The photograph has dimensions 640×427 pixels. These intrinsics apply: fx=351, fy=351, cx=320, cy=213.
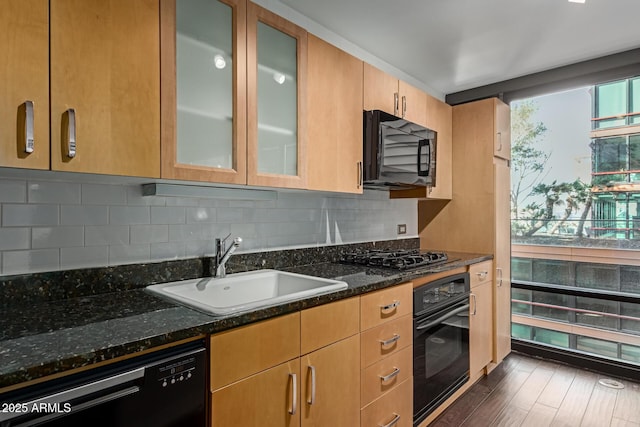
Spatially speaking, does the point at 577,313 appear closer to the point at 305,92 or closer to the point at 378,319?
the point at 378,319

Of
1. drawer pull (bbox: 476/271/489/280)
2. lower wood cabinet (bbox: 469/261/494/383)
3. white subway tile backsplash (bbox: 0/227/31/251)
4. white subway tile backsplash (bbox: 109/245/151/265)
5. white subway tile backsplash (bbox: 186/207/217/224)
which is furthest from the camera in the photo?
drawer pull (bbox: 476/271/489/280)

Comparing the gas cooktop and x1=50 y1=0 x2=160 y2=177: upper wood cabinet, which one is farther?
the gas cooktop

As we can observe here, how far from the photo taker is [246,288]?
1762mm

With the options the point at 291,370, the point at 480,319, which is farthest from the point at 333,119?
the point at 480,319

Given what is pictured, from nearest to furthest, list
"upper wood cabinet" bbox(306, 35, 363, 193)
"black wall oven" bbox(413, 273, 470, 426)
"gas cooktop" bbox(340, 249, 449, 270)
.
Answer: "upper wood cabinet" bbox(306, 35, 363, 193), "black wall oven" bbox(413, 273, 470, 426), "gas cooktop" bbox(340, 249, 449, 270)

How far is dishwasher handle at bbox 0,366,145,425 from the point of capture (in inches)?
29.4

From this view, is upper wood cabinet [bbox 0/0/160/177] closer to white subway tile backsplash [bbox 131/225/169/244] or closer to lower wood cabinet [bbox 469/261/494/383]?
white subway tile backsplash [bbox 131/225/169/244]

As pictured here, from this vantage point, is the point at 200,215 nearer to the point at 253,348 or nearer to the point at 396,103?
the point at 253,348

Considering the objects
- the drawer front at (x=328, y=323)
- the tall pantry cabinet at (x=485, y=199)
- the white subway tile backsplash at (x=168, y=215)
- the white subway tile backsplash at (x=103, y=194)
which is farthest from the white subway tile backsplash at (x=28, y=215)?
the tall pantry cabinet at (x=485, y=199)

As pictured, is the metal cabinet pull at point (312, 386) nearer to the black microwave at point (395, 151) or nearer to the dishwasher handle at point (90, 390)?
the dishwasher handle at point (90, 390)

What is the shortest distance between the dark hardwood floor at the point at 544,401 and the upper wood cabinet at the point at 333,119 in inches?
62.8

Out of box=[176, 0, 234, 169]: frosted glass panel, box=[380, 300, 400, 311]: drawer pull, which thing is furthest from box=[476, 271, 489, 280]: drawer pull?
box=[176, 0, 234, 169]: frosted glass panel

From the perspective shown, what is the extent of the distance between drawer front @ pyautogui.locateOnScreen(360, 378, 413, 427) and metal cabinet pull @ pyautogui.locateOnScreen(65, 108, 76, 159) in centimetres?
153

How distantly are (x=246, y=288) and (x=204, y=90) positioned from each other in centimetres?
94
